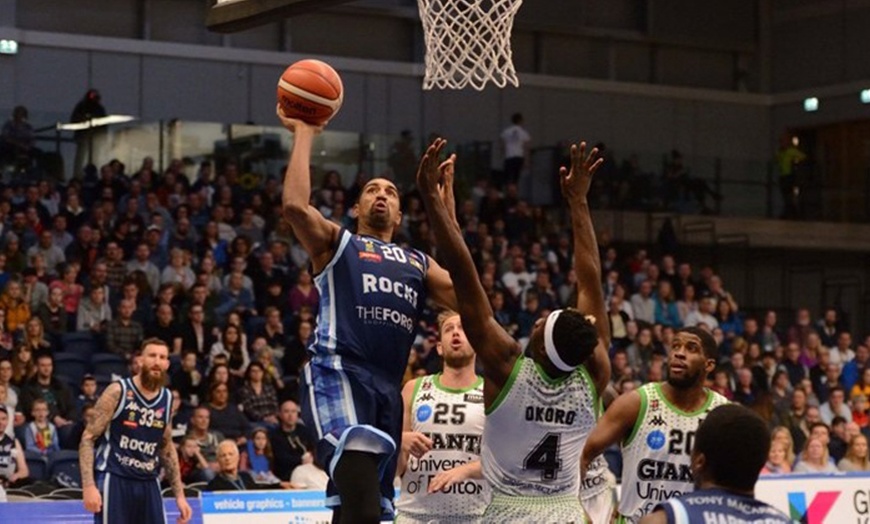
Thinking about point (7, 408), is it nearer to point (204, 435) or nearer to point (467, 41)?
point (204, 435)

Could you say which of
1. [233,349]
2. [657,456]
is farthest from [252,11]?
[233,349]

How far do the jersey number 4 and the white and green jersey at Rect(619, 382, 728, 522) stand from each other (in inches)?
46.6

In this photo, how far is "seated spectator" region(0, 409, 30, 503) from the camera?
1400 centimetres

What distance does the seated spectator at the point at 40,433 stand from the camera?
1488cm

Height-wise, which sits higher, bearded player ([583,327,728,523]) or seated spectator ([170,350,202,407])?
bearded player ([583,327,728,523])

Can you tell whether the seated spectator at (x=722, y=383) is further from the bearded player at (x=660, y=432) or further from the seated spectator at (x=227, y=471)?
the bearded player at (x=660, y=432)

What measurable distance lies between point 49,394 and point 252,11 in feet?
23.1

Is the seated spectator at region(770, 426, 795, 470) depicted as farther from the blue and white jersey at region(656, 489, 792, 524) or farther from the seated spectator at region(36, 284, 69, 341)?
the blue and white jersey at region(656, 489, 792, 524)

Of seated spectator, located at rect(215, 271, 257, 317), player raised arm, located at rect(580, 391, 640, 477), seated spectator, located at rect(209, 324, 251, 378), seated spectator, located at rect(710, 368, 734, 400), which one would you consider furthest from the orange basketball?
seated spectator, located at rect(710, 368, 734, 400)

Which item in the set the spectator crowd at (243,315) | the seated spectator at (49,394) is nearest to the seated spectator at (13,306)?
the spectator crowd at (243,315)

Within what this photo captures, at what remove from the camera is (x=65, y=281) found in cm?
1769

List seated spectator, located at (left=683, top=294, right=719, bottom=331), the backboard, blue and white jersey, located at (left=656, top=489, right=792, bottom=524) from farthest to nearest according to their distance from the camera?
seated spectator, located at (left=683, top=294, right=719, bottom=331) → the backboard → blue and white jersey, located at (left=656, top=489, right=792, bottom=524)

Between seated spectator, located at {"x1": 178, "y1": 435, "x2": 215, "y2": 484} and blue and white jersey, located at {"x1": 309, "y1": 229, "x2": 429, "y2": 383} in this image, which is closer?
blue and white jersey, located at {"x1": 309, "y1": 229, "x2": 429, "y2": 383}

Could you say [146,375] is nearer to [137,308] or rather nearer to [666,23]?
[137,308]
